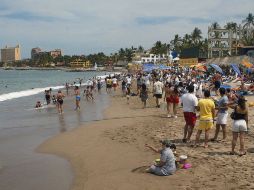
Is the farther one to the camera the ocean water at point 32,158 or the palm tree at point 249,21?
the palm tree at point 249,21

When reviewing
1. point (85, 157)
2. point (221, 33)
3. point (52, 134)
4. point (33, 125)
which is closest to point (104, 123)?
point (52, 134)

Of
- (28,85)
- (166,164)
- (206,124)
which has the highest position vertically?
(206,124)

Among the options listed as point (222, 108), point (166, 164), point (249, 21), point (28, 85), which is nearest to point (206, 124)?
point (222, 108)

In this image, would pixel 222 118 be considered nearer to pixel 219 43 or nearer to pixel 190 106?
pixel 190 106

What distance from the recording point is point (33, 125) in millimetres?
16938

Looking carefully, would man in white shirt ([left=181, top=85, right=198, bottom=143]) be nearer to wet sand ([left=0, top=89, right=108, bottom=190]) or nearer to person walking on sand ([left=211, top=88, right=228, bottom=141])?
person walking on sand ([left=211, top=88, right=228, bottom=141])

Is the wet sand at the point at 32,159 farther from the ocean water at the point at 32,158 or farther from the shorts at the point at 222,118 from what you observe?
the shorts at the point at 222,118

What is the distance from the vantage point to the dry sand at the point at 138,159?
24.3ft

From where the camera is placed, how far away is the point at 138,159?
9242 millimetres

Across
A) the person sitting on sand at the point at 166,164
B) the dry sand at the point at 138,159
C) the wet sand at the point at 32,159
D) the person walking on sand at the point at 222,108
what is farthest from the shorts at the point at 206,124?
the wet sand at the point at 32,159

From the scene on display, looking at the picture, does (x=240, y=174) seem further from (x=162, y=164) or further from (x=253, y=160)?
(x=162, y=164)

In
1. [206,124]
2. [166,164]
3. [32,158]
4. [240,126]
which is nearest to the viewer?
[166,164]

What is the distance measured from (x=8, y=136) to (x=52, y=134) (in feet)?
5.76

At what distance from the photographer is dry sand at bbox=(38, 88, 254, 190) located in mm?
7414
